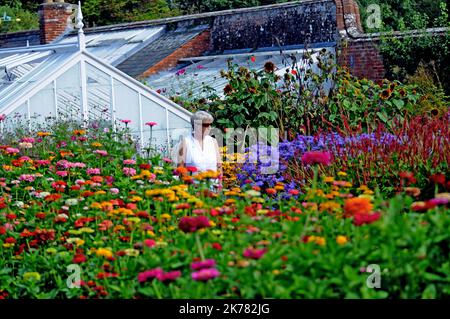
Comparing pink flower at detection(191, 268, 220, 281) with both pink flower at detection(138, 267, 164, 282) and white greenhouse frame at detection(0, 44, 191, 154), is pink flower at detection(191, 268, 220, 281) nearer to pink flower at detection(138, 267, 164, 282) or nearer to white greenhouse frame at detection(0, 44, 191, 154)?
pink flower at detection(138, 267, 164, 282)

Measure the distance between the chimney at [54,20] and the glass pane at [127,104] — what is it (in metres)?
12.8

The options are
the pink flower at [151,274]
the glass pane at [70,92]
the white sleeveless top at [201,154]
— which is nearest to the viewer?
the pink flower at [151,274]

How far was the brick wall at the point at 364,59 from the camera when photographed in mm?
16672

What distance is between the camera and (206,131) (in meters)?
7.82

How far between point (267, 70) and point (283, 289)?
8332 mm

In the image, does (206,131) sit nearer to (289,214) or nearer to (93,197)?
(93,197)

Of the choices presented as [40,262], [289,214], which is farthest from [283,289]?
[40,262]

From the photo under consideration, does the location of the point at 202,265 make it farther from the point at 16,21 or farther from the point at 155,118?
the point at 16,21

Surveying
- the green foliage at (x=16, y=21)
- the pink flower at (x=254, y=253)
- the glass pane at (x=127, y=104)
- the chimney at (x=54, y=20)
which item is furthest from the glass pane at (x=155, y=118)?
the green foliage at (x=16, y=21)

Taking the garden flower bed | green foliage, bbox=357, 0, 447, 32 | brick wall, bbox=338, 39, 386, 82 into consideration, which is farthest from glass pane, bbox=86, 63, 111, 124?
green foliage, bbox=357, 0, 447, 32

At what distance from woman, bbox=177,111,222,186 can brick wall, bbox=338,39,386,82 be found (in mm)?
9160

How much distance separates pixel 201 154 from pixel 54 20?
1741 cm

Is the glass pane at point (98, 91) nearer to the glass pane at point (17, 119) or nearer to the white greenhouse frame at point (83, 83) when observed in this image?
the white greenhouse frame at point (83, 83)

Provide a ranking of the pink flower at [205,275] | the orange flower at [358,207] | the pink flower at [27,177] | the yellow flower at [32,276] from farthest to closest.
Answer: the pink flower at [27,177] → the yellow flower at [32,276] → the orange flower at [358,207] → the pink flower at [205,275]
